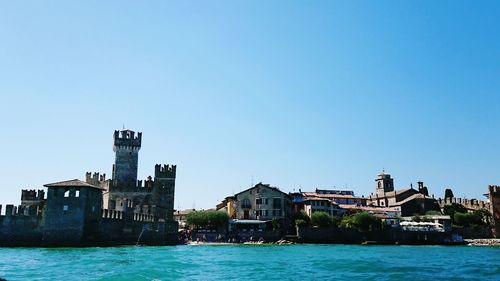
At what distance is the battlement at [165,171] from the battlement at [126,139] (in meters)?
4.51

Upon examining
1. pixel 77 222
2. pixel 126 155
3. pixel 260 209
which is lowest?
pixel 77 222

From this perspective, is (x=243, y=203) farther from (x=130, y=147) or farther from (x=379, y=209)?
Result: (x=379, y=209)

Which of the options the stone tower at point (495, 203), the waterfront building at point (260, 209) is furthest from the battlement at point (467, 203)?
the waterfront building at point (260, 209)

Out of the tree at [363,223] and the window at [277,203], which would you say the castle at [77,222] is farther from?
the tree at [363,223]

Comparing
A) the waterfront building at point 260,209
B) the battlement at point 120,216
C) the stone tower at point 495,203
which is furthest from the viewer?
the stone tower at point 495,203

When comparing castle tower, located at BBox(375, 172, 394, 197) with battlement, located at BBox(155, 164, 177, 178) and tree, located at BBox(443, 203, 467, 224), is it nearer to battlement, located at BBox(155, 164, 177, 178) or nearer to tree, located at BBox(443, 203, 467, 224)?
tree, located at BBox(443, 203, 467, 224)

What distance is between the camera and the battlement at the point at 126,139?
60.4 meters

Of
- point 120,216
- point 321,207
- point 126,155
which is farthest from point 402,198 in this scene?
point 120,216

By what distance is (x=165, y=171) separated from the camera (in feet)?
196

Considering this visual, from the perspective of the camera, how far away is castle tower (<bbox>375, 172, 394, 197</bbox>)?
89.2 meters

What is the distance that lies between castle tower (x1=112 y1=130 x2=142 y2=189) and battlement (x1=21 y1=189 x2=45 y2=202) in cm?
905

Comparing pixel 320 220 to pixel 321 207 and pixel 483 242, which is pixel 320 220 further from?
pixel 483 242

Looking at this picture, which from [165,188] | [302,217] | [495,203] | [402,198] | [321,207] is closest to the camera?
[165,188]

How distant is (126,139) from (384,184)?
5123 cm
